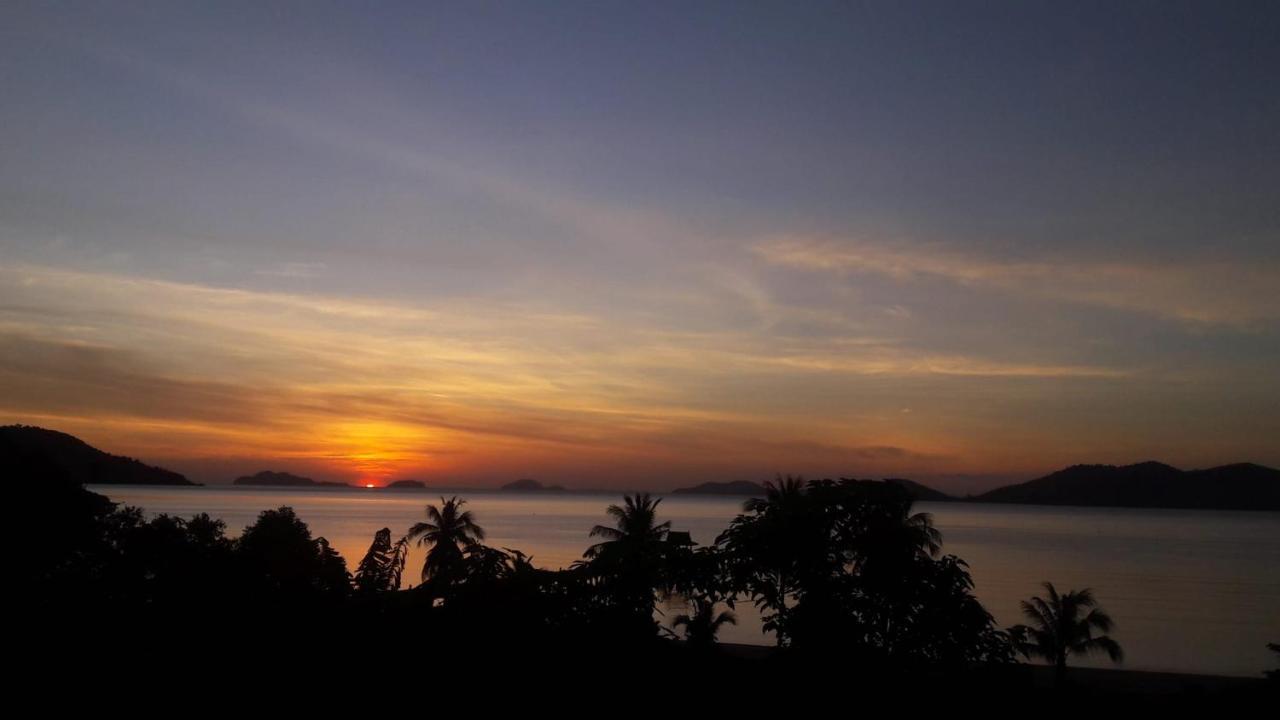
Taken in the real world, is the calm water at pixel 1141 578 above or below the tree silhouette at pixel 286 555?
below

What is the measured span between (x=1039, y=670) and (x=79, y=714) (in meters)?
46.1

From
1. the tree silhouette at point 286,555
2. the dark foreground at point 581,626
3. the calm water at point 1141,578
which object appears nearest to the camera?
the dark foreground at point 581,626

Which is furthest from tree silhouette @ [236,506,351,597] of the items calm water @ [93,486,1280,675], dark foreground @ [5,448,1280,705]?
calm water @ [93,486,1280,675]

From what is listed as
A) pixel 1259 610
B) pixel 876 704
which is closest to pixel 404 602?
pixel 876 704

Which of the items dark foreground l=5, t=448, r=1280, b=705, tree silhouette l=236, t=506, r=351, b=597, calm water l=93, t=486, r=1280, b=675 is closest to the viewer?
dark foreground l=5, t=448, r=1280, b=705

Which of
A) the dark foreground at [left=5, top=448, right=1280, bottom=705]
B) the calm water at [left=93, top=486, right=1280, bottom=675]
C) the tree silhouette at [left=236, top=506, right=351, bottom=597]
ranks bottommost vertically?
the calm water at [left=93, top=486, right=1280, bottom=675]

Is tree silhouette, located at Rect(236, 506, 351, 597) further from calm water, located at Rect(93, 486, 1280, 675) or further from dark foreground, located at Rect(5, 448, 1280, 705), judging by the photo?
calm water, located at Rect(93, 486, 1280, 675)

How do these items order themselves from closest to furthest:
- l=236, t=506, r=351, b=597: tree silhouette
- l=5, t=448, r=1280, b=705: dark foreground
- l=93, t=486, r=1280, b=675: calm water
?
1. l=5, t=448, r=1280, b=705: dark foreground
2. l=236, t=506, r=351, b=597: tree silhouette
3. l=93, t=486, r=1280, b=675: calm water

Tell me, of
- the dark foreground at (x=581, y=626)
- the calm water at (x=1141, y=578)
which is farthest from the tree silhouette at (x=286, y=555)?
the calm water at (x=1141, y=578)

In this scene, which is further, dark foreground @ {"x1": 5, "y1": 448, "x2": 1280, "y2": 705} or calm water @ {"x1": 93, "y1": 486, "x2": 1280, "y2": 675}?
calm water @ {"x1": 93, "y1": 486, "x2": 1280, "y2": 675}

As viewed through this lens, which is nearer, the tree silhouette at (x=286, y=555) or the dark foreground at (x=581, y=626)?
the dark foreground at (x=581, y=626)

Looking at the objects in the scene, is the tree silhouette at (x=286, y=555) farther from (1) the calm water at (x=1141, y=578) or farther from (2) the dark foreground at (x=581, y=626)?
(1) the calm water at (x=1141, y=578)

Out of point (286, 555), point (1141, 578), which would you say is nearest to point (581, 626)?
point (286, 555)

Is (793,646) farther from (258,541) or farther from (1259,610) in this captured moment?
(1259,610)
